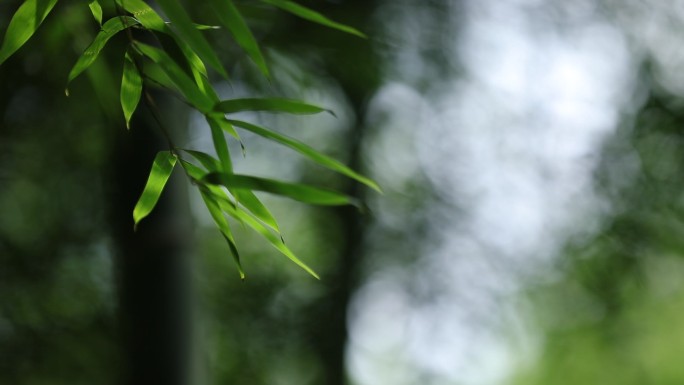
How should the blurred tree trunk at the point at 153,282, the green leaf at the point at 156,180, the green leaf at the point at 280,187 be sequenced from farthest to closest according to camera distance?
the blurred tree trunk at the point at 153,282
the green leaf at the point at 156,180
the green leaf at the point at 280,187

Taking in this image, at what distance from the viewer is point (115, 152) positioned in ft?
4.59

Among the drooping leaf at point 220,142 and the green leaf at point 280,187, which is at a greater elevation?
the green leaf at point 280,187

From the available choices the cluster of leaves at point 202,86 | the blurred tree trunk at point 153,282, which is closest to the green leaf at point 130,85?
the cluster of leaves at point 202,86

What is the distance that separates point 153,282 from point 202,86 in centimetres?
70

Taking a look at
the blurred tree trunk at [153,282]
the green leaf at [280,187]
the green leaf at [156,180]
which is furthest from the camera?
the blurred tree trunk at [153,282]

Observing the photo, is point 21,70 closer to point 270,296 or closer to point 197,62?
point 197,62

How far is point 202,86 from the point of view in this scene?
2.10 ft

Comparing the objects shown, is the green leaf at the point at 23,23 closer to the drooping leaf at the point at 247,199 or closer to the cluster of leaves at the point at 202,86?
the cluster of leaves at the point at 202,86

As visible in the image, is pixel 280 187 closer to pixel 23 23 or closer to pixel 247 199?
pixel 247 199

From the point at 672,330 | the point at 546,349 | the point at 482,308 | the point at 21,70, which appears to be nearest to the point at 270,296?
the point at 482,308

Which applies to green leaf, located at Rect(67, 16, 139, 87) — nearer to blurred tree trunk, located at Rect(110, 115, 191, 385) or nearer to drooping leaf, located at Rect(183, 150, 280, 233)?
drooping leaf, located at Rect(183, 150, 280, 233)

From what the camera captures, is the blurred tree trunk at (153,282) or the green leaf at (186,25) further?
the blurred tree trunk at (153,282)

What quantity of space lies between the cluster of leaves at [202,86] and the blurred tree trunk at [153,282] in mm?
639

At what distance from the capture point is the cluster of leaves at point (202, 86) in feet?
1.80
